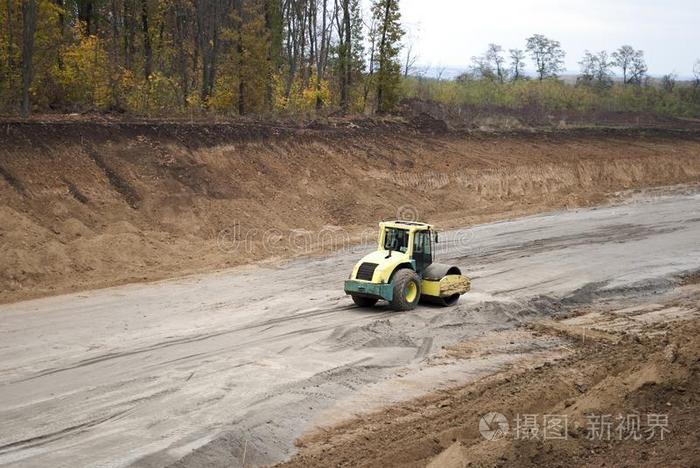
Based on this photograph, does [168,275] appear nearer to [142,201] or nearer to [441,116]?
[142,201]

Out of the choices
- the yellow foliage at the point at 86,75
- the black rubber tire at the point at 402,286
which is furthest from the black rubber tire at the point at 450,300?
the yellow foliage at the point at 86,75

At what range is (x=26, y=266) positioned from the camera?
21047 millimetres

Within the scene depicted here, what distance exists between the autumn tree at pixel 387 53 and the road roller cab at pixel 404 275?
24.4 metres

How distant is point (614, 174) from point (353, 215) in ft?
61.9

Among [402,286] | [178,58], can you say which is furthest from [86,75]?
[402,286]

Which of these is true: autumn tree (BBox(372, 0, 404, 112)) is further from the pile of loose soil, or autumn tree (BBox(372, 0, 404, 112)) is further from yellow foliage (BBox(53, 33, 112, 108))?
the pile of loose soil

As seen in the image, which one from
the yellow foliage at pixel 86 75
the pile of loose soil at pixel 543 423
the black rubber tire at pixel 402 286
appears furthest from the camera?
the yellow foliage at pixel 86 75

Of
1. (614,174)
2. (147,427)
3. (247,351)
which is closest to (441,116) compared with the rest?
(614,174)

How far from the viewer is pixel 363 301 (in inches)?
744

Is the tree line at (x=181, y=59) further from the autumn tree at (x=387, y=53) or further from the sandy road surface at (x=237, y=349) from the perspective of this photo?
the sandy road surface at (x=237, y=349)

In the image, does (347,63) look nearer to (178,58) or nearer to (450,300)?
(178,58)

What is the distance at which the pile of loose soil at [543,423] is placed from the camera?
10.2 m

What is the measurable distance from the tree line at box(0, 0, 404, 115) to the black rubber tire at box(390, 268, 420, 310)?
1657 centimetres

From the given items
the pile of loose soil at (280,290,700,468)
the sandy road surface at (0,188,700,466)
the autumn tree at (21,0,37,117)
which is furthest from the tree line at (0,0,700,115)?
the pile of loose soil at (280,290,700,468)
